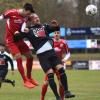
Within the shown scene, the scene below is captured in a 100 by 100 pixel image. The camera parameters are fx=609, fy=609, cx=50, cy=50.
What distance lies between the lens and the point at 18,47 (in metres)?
18.7

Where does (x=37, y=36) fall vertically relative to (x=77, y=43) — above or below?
above

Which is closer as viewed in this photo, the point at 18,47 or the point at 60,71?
the point at 60,71

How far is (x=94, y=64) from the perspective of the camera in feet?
152

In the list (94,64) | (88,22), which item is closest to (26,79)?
(94,64)

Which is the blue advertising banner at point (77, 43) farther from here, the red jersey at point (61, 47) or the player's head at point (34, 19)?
the player's head at point (34, 19)

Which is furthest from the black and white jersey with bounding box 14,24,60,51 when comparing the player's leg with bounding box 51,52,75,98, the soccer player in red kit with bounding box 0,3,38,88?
the soccer player in red kit with bounding box 0,3,38,88

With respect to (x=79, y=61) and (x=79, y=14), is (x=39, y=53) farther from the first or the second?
(x=79, y=14)

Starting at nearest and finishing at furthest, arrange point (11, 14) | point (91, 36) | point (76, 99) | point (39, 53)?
point (39, 53) < point (11, 14) < point (76, 99) < point (91, 36)

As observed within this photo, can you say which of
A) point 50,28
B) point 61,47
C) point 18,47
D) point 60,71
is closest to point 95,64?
point 61,47

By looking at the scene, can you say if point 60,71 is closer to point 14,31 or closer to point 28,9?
point 28,9

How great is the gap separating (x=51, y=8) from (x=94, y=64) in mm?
26058

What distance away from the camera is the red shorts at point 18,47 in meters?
18.5

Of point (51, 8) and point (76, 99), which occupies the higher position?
point (76, 99)

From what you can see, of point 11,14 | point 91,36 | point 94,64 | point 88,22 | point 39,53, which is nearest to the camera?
point 39,53
